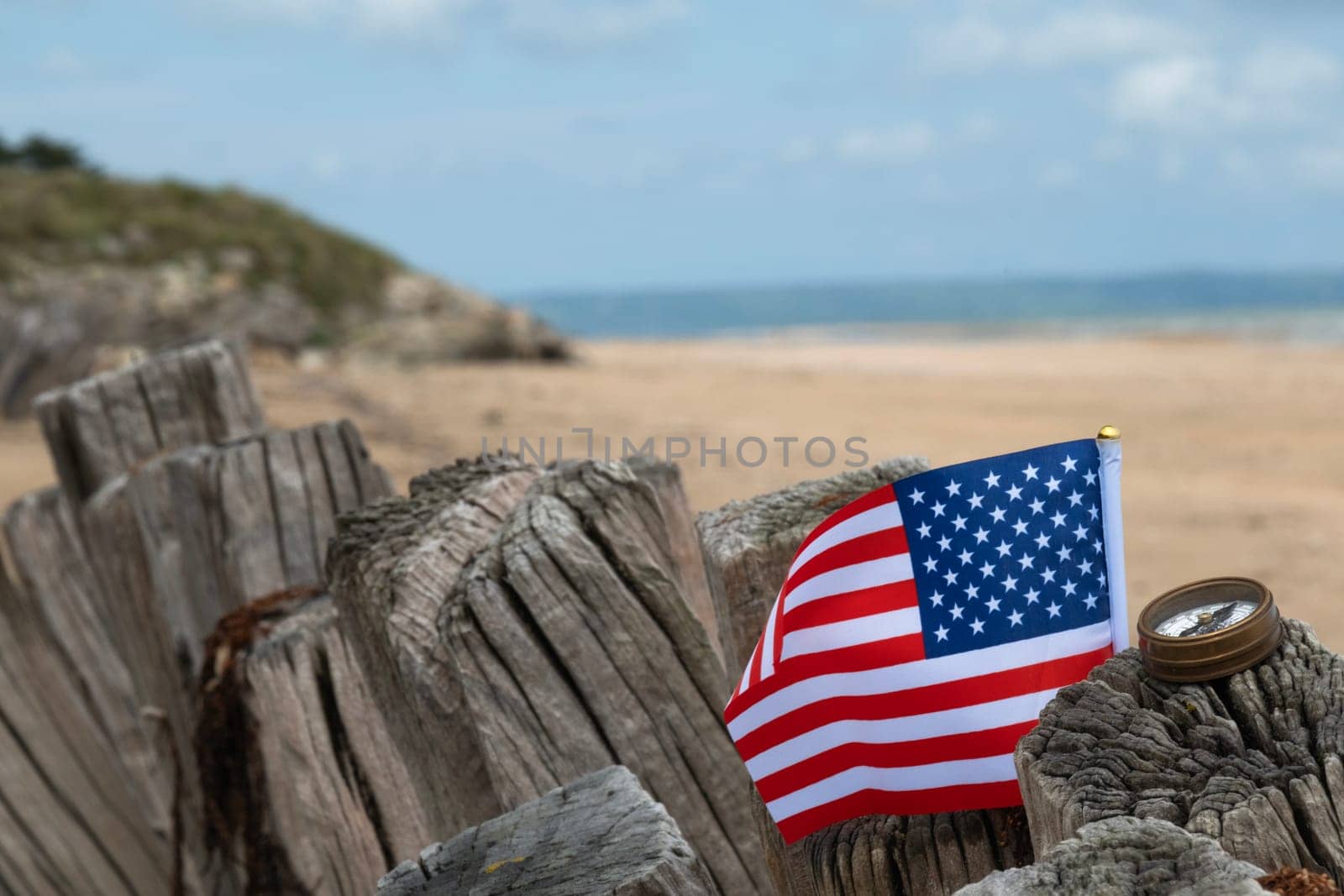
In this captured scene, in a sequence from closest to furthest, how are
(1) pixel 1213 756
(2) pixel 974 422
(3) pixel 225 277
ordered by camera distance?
(1) pixel 1213 756, (2) pixel 974 422, (3) pixel 225 277

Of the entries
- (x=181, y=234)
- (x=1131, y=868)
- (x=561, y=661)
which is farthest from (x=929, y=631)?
(x=181, y=234)

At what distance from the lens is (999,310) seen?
55781 mm

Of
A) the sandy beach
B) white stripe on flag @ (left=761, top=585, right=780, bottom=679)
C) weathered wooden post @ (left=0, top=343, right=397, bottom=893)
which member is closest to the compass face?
white stripe on flag @ (left=761, top=585, right=780, bottom=679)

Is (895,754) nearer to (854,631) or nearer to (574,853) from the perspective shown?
(854,631)

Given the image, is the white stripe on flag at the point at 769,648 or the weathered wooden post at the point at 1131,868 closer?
the weathered wooden post at the point at 1131,868

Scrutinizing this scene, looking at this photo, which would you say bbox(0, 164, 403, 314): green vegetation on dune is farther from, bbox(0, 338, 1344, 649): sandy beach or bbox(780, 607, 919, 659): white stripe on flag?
bbox(780, 607, 919, 659): white stripe on flag

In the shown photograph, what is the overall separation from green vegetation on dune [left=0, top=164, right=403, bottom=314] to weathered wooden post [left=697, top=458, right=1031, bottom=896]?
2038cm

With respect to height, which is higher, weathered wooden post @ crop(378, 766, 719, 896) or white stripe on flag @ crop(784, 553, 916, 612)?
white stripe on flag @ crop(784, 553, 916, 612)

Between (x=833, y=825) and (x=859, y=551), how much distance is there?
0.37m

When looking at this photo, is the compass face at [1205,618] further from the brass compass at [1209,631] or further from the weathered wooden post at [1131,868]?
the weathered wooden post at [1131,868]

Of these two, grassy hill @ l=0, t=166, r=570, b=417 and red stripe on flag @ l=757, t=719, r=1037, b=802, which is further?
grassy hill @ l=0, t=166, r=570, b=417

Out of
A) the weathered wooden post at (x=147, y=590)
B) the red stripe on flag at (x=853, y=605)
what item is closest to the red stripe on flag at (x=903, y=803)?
the red stripe on flag at (x=853, y=605)

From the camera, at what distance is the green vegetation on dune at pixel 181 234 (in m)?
21.6

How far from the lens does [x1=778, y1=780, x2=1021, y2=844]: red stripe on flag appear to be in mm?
1590
